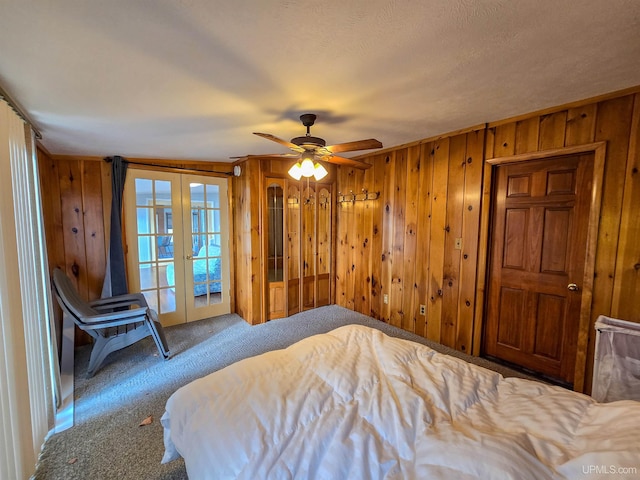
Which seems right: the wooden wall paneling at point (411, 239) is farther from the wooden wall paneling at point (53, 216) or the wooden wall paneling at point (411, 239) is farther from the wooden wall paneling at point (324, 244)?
the wooden wall paneling at point (53, 216)

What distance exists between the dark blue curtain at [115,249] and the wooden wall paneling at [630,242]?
4.81 metres

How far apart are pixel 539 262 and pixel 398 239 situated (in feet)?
4.82

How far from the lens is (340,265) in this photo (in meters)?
4.60

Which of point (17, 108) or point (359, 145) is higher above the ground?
point (17, 108)

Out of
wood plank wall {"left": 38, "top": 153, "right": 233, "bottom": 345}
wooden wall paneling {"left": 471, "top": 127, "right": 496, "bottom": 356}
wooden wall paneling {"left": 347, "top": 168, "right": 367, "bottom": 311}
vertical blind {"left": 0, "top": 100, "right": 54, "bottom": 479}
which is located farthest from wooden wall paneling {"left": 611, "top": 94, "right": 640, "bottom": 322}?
wood plank wall {"left": 38, "top": 153, "right": 233, "bottom": 345}

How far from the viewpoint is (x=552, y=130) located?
2.32 metres

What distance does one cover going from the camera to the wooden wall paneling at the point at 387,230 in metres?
3.65

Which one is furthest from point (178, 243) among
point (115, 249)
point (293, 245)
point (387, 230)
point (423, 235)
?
point (423, 235)

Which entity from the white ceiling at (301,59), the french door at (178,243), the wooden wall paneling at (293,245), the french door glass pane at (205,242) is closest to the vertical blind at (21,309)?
the white ceiling at (301,59)

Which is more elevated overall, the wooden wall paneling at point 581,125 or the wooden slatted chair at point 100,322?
the wooden wall paneling at point 581,125

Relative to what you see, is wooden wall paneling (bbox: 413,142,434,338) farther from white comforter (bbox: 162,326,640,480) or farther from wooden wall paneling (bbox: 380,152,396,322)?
white comforter (bbox: 162,326,640,480)

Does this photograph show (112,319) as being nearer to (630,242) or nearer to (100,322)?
(100,322)

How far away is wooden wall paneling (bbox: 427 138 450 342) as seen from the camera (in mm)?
3062

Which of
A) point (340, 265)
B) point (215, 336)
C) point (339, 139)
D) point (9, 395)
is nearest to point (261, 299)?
point (215, 336)
